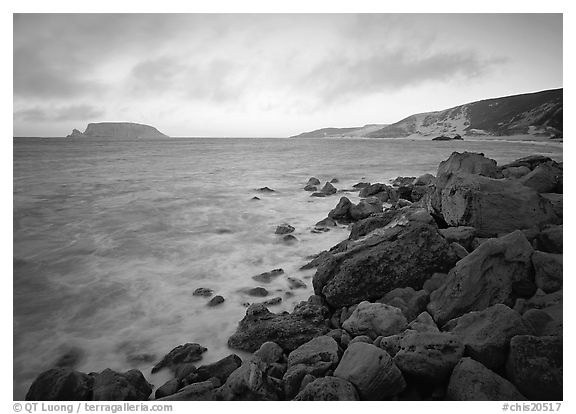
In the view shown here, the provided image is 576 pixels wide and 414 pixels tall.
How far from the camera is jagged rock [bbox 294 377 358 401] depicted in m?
2.16

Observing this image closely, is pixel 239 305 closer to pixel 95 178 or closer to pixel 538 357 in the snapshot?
pixel 538 357

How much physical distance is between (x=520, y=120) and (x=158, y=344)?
69.0 meters

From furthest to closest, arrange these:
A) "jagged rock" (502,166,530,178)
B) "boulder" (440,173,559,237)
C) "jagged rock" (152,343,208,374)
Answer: "jagged rock" (502,166,530,178) → "boulder" (440,173,559,237) → "jagged rock" (152,343,208,374)

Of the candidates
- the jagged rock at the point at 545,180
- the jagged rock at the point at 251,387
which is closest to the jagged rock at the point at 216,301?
the jagged rock at the point at 251,387

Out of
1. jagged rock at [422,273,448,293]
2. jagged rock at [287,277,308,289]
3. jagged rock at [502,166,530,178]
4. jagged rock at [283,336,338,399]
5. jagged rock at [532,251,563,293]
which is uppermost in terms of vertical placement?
jagged rock at [502,166,530,178]

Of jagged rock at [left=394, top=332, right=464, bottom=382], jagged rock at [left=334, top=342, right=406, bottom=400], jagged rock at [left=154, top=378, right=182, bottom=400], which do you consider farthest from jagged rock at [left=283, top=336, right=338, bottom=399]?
jagged rock at [left=154, top=378, right=182, bottom=400]

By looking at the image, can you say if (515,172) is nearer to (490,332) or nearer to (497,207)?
(497,207)

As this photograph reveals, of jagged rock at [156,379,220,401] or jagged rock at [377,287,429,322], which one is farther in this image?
jagged rock at [377,287,429,322]

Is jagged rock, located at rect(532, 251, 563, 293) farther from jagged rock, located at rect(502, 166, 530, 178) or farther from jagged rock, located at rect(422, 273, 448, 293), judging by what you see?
jagged rock, located at rect(502, 166, 530, 178)

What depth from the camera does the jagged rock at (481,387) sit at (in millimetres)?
2137

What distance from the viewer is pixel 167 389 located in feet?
8.87

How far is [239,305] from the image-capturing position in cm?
417

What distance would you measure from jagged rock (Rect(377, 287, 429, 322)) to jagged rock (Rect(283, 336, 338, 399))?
0.89 metres

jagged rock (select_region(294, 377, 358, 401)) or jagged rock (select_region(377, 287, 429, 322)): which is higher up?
jagged rock (select_region(377, 287, 429, 322))
